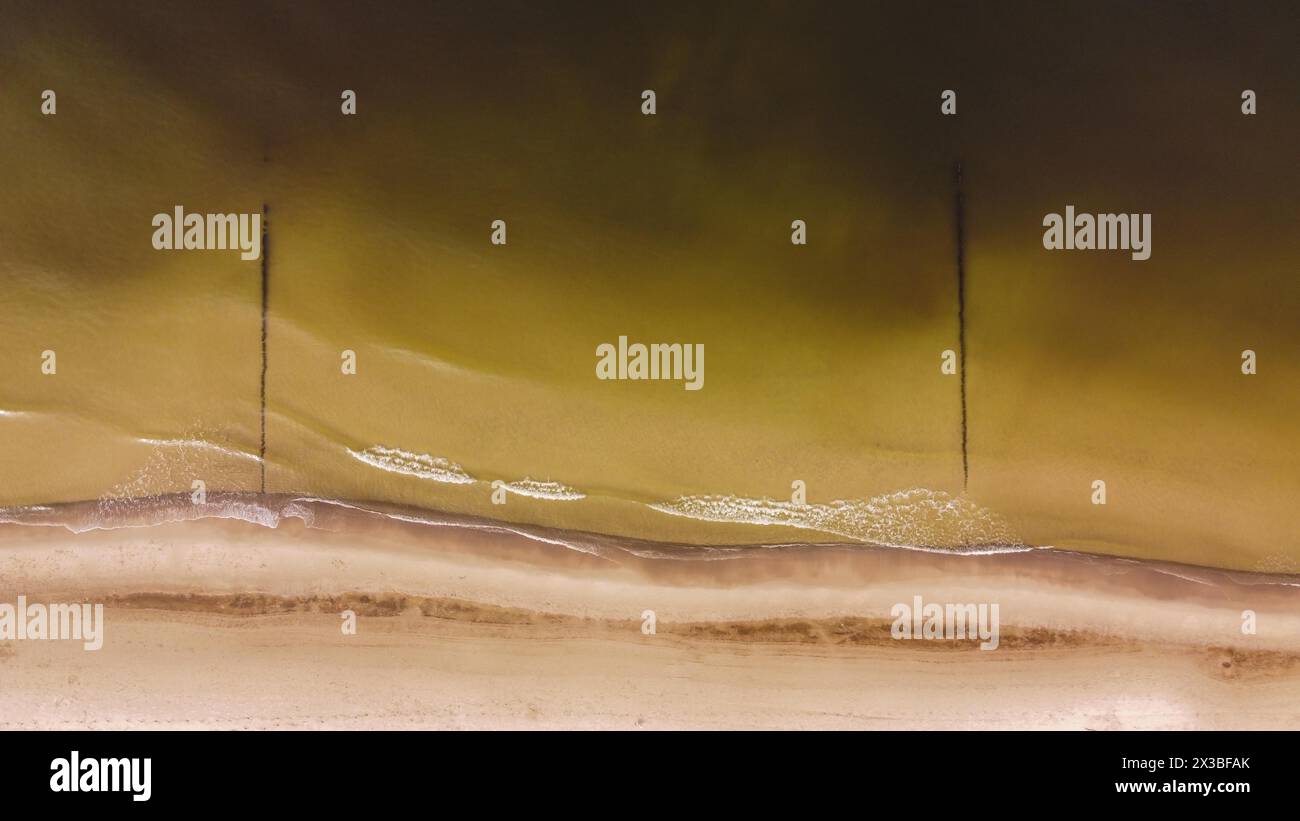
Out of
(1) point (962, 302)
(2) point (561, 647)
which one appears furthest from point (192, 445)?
(1) point (962, 302)

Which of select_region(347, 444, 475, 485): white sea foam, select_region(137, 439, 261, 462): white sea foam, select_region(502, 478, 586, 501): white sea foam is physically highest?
select_region(137, 439, 261, 462): white sea foam

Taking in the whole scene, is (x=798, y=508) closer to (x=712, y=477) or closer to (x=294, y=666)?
(x=712, y=477)

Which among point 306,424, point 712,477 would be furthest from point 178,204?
point 712,477

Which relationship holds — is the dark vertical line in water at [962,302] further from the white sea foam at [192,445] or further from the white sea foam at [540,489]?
the white sea foam at [192,445]

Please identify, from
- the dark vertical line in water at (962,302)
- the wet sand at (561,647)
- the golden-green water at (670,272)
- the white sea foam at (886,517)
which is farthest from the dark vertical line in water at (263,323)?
the dark vertical line in water at (962,302)

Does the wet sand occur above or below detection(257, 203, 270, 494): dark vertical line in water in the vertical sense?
below

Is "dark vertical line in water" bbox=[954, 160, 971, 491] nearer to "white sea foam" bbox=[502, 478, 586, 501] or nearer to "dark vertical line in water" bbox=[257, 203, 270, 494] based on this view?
"white sea foam" bbox=[502, 478, 586, 501]

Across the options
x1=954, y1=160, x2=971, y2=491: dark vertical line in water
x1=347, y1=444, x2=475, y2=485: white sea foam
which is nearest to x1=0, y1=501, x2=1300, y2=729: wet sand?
x1=347, y1=444, x2=475, y2=485: white sea foam
